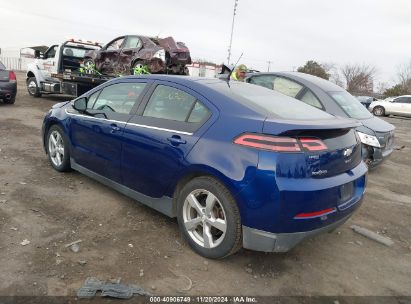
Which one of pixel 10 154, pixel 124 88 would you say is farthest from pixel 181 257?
pixel 10 154

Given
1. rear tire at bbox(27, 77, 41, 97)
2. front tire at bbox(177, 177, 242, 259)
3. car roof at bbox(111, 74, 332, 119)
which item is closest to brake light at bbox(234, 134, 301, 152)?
car roof at bbox(111, 74, 332, 119)

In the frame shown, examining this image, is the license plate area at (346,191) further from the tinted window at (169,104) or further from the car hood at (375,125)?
the car hood at (375,125)

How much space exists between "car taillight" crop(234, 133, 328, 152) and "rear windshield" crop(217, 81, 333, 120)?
33 centimetres

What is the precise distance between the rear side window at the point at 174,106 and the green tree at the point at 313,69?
158 ft

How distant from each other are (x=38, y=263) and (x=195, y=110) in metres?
1.89

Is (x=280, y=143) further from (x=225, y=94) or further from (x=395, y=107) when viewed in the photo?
(x=395, y=107)

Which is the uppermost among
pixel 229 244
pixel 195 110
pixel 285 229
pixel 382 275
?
pixel 195 110

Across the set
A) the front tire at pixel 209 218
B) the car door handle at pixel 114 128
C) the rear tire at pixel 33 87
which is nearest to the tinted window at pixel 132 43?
the rear tire at pixel 33 87

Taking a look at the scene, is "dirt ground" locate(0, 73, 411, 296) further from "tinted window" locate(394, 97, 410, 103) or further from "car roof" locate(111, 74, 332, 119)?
"tinted window" locate(394, 97, 410, 103)

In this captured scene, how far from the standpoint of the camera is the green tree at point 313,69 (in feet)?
163

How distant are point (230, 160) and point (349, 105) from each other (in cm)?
472

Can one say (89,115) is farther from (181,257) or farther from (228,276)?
(228,276)

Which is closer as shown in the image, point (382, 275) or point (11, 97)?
point (382, 275)

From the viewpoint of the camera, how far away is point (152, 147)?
3.70 meters
